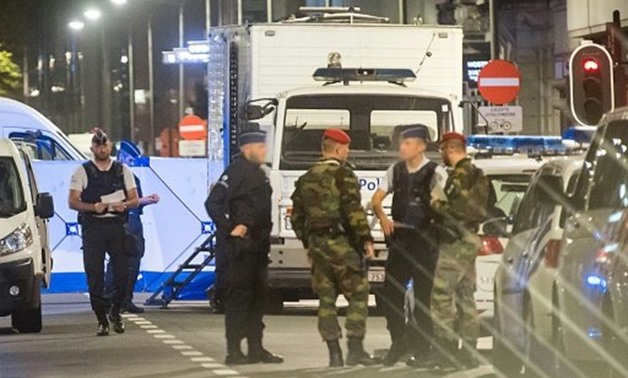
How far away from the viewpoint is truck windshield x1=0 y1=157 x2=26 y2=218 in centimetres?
1988

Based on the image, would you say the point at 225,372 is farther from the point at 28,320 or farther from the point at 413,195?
the point at 28,320

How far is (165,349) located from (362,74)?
224 inches

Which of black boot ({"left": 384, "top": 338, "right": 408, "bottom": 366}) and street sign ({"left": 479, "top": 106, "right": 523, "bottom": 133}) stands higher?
street sign ({"left": 479, "top": 106, "right": 523, "bottom": 133})

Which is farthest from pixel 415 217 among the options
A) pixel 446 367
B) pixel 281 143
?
pixel 281 143

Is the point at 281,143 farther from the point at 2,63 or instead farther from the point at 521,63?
the point at 521,63

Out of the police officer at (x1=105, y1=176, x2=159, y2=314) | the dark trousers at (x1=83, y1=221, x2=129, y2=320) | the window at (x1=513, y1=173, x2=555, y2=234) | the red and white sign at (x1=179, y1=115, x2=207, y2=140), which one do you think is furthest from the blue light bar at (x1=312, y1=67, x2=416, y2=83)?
the red and white sign at (x1=179, y1=115, x2=207, y2=140)

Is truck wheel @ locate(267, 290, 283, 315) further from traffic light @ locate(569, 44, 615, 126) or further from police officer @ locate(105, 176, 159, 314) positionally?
traffic light @ locate(569, 44, 615, 126)

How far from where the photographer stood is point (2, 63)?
42219mm

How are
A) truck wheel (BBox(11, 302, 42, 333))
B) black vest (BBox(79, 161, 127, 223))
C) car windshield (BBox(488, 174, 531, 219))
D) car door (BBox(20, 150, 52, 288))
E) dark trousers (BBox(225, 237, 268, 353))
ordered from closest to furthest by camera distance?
dark trousers (BBox(225, 237, 268, 353)), car windshield (BBox(488, 174, 531, 219)), black vest (BBox(79, 161, 127, 223)), truck wheel (BBox(11, 302, 42, 333)), car door (BBox(20, 150, 52, 288))

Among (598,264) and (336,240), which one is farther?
(336,240)

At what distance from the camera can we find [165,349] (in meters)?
17.7

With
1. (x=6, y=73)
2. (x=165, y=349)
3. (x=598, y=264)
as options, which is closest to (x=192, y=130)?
(x=6, y=73)

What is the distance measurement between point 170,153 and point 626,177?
55.2 meters

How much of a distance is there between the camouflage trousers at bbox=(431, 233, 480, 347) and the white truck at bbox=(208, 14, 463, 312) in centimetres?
555
